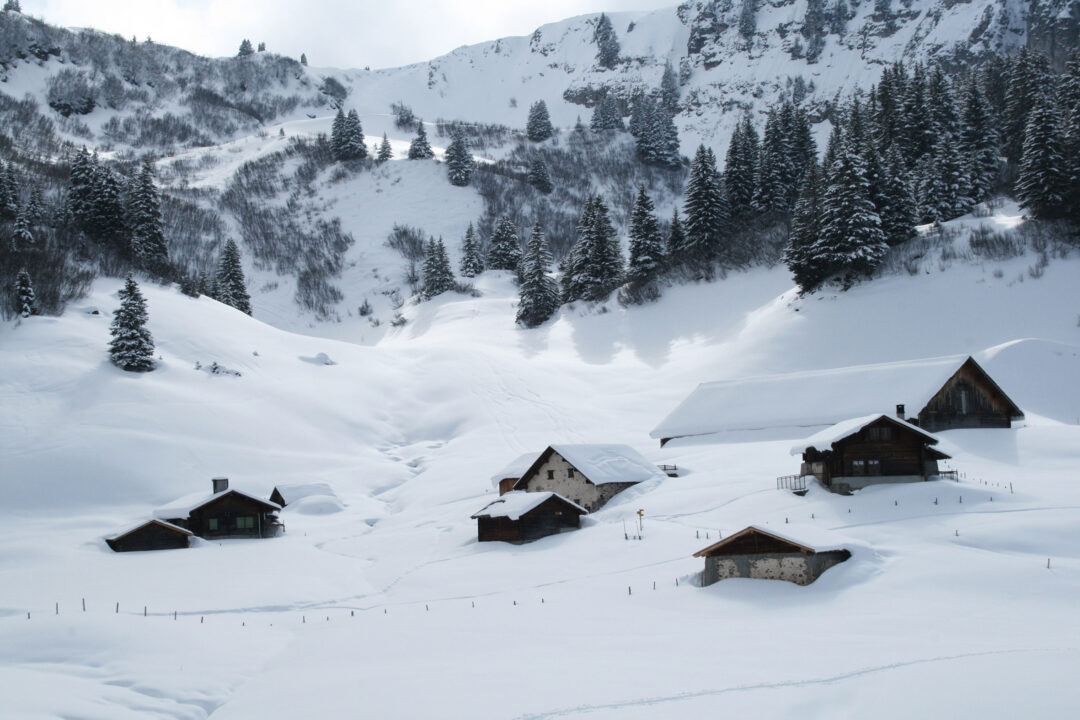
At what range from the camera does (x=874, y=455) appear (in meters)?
34.1

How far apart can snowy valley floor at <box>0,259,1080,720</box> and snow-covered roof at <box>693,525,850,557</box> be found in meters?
0.69

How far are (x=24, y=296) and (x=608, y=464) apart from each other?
138 feet

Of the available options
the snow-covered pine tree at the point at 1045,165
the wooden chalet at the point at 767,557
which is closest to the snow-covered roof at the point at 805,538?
the wooden chalet at the point at 767,557

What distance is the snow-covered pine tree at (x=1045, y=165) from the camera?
56875 mm

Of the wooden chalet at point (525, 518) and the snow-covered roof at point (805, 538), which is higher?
the wooden chalet at point (525, 518)

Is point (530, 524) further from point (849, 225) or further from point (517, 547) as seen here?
point (849, 225)

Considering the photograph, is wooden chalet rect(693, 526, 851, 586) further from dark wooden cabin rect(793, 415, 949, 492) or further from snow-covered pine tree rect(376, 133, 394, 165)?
snow-covered pine tree rect(376, 133, 394, 165)

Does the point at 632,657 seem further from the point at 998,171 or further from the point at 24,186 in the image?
the point at 24,186

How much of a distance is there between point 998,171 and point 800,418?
39.6 m

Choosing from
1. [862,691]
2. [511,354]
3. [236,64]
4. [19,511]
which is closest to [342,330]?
[511,354]

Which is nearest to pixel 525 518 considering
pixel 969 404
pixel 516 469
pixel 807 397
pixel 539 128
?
pixel 516 469

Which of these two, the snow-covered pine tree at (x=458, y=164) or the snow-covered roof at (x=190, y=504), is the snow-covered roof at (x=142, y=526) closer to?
the snow-covered roof at (x=190, y=504)

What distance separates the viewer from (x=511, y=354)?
73188mm

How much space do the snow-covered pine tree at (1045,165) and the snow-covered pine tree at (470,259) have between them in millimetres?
57142
